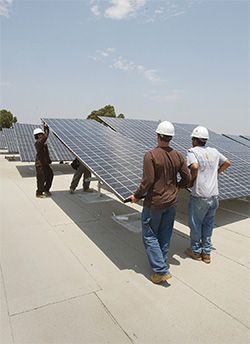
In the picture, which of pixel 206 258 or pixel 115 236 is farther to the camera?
pixel 115 236

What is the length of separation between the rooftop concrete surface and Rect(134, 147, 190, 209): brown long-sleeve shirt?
1214 mm

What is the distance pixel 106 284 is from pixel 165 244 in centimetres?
104

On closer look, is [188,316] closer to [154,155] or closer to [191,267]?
[191,267]

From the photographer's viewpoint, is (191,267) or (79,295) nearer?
(79,295)

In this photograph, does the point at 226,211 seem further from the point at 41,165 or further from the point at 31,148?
the point at 31,148

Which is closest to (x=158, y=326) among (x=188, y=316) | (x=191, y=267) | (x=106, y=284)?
(x=188, y=316)

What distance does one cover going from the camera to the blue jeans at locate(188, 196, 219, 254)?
405cm

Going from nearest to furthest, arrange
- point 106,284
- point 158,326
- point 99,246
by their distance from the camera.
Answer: point 158,326, point 106,284, point 99,246

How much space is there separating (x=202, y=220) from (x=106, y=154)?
2.66 m

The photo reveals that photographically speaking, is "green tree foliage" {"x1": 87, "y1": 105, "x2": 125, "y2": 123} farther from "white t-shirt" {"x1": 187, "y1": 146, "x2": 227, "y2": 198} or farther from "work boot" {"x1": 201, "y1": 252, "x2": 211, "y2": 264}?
"work boot" {"x1": 201, "y1": 252, "x2": 211, "y2": 264}

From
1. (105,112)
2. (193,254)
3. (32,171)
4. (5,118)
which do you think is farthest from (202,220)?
(5,118)

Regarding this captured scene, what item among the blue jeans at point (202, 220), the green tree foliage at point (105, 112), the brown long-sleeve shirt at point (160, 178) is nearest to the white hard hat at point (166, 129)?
the brown long-sleeve shirt at point (160, 178)

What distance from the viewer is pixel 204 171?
4035 mm

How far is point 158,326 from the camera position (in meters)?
2.72
